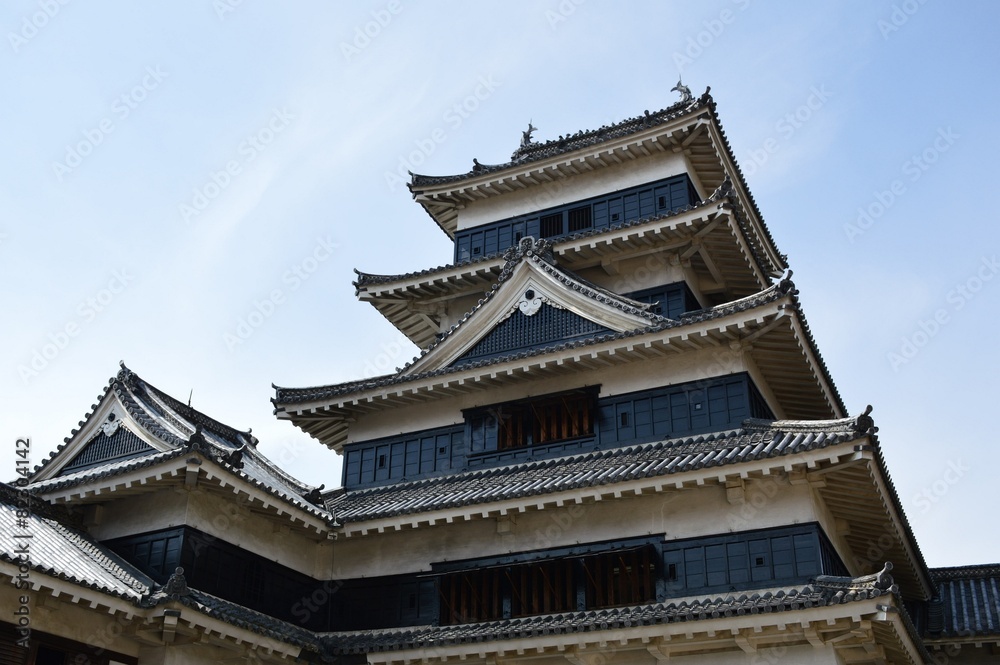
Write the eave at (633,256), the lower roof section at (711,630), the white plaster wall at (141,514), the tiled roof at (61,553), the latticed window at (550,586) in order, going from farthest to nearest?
the eave at (633,256) < the latticed window at (550,586) < the white plaster wall at (141,514) < the lower roof section at (711,630) < the tiled roof at (61,553)

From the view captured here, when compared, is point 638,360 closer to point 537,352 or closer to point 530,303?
point 537,352

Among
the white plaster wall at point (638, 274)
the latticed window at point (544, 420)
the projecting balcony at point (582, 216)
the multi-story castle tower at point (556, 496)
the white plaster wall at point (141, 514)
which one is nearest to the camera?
the multi-story castle tower at point (556, 496)

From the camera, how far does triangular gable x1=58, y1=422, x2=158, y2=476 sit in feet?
67.5

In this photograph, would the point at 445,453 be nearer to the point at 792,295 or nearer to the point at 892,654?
the point at 792,295

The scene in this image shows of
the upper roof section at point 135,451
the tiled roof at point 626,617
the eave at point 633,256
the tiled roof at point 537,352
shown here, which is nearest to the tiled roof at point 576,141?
the eave at point 633,256

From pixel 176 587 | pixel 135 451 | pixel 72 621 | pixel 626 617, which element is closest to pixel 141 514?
pixel 135 451

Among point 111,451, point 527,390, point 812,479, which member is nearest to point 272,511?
point 111,451

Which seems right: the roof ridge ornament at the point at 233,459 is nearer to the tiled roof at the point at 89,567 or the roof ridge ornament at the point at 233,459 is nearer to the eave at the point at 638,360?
the tiled roof at the point at 89,567

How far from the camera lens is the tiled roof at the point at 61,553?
15.5m

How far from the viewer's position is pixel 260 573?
66.2 feet

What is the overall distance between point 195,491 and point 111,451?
3203 mm

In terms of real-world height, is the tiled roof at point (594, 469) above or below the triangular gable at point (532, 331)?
below

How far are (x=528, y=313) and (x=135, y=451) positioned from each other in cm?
1000

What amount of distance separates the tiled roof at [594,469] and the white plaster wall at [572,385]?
1569 mm
